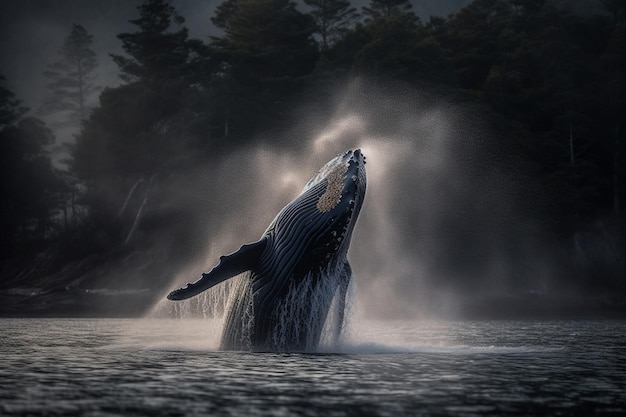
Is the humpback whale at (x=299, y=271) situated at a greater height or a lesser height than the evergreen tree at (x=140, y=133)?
lesser

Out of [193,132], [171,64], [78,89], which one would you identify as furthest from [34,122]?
[78,89]

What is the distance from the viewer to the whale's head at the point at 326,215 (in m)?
12.8

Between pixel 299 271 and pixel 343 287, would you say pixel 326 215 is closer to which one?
pixel 299 271

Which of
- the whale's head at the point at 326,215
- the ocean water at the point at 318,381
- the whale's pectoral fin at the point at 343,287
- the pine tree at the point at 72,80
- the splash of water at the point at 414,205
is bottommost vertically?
the ocean water at the point at 318,381

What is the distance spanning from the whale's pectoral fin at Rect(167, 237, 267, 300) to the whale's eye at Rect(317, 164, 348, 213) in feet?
3.83

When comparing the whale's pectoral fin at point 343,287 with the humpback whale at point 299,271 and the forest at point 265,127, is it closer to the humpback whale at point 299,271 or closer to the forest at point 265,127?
the humpback whale at point 299,271

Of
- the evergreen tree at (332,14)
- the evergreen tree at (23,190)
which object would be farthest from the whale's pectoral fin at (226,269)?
the evergreen tree at (332,14)

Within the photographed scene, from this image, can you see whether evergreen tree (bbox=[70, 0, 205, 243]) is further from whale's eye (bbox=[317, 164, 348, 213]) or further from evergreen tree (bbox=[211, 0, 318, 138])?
whale's eye (bbox=[317, 164, 348, 213])

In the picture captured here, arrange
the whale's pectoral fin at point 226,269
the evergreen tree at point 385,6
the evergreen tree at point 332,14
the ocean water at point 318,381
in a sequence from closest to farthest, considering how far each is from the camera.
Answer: the ocean water at point 318,381, the whale's pectoral fin at point 226,269, the evergreen tree at point 385,6, the evergreen tree at point 332,14

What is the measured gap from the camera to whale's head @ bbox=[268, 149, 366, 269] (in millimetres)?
12789

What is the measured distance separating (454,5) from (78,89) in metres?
72.8

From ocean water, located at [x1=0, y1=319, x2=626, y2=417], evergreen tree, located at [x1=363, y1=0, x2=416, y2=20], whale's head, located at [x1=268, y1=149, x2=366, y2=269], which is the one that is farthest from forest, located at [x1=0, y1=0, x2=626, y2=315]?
whale's head, located at [x1=268, y1=149, x2=366, y2=269]

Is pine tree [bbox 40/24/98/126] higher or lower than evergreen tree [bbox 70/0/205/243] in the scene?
higher

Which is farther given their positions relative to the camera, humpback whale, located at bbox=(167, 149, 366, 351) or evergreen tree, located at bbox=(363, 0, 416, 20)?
evergreen tree, located at bbox=(363, 0, 416, 20)
